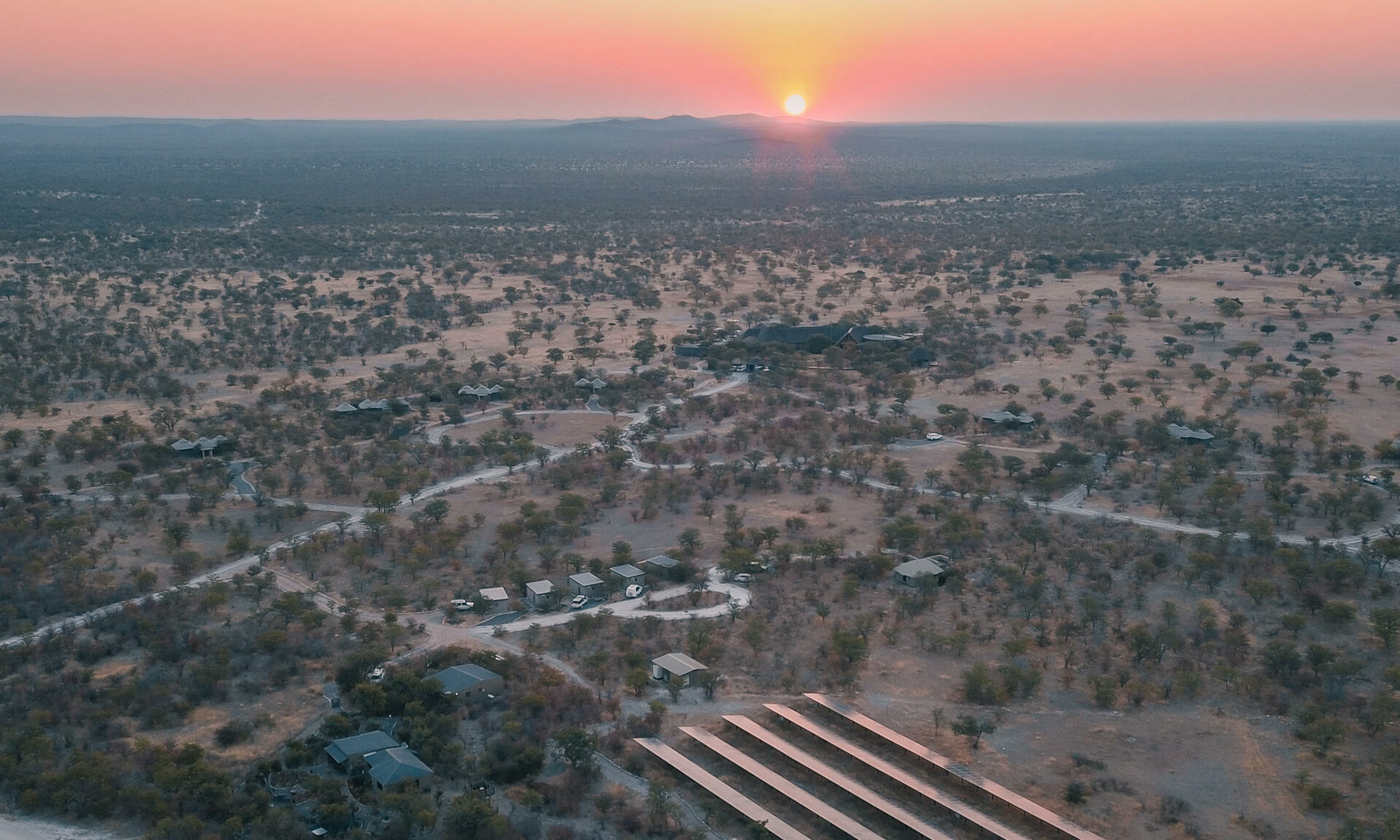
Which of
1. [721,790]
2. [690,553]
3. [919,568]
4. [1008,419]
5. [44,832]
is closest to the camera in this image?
[44,832]

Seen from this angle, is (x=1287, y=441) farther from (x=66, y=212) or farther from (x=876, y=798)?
(x=66, y=212)

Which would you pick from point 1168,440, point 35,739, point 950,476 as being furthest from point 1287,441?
point 35,739

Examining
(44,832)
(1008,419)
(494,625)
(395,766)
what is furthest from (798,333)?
(44,832)

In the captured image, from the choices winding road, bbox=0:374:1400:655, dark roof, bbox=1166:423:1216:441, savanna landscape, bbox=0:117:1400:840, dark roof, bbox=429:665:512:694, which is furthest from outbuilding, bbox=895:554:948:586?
dark roof, bbox=1166:423:1216:441

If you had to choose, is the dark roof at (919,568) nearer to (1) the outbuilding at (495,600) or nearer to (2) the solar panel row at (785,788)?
(2) the solar panel row at (785,788)

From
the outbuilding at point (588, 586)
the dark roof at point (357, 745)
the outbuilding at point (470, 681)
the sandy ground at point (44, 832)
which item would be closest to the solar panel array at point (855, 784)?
the outbuilding at point (470, 681)

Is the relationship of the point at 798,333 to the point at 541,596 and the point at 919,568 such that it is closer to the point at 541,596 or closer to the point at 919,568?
the point at 919,568
